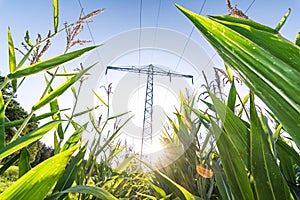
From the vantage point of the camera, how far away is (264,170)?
0.86 feet

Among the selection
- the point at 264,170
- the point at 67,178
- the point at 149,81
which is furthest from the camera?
the point at 149,81

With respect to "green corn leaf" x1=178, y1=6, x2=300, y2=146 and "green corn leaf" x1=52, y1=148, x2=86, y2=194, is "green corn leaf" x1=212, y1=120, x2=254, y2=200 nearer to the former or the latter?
"green corn leaf" x1=178, y1=6, x2=300, y2=146

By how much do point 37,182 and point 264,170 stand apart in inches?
9.3

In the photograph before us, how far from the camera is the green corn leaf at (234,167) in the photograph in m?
0.30

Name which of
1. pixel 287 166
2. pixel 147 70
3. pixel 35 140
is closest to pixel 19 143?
pixel 35 140

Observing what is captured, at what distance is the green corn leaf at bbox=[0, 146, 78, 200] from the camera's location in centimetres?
20

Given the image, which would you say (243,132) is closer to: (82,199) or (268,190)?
(268,190)

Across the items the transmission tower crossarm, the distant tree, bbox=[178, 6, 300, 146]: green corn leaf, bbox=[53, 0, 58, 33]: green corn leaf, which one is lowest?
bbox=[178, 6, 300, 146]: green corn leaf

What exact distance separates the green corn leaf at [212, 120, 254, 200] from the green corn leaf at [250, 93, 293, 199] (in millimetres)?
33

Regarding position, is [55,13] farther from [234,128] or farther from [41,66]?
[234,128]

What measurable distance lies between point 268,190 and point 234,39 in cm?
21

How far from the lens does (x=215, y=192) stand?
647mm

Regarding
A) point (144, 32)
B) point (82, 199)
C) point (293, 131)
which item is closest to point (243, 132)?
point (293, 131)

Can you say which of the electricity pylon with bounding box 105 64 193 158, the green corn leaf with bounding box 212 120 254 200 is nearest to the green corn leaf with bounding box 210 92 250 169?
the green corn leaf with bounding box 212 120 254 200
